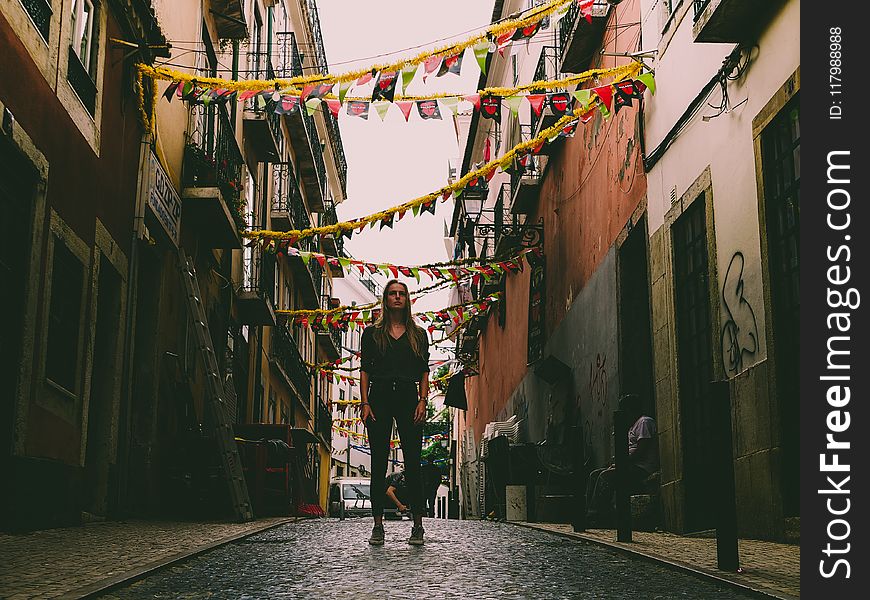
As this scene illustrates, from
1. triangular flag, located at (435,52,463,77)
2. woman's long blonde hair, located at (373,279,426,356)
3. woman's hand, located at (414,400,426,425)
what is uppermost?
triangular flag, located at (435,52,463,77)

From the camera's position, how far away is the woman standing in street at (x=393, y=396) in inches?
287

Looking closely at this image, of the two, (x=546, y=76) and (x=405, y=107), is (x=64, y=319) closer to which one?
(x=405, y=107)

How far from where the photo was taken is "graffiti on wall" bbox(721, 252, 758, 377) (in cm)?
802

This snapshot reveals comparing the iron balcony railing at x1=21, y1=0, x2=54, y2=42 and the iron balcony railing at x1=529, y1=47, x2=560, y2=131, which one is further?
the iron balcony railing at x1=529, y1=47, x2=560, y2=131

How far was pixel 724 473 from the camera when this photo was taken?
5461 mm

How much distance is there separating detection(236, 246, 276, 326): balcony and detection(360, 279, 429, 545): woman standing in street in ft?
34.6

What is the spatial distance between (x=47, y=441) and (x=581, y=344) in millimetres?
7981

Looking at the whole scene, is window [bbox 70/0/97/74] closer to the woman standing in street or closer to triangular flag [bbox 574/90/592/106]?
the woman standing in street

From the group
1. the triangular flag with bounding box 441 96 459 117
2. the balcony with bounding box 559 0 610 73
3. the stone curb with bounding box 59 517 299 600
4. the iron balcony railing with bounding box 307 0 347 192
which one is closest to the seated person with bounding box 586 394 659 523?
the triangular flag with bounding box 441 96 459 117

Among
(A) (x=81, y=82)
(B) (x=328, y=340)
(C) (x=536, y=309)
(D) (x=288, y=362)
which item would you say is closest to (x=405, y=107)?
(A) (x=81, y=82)

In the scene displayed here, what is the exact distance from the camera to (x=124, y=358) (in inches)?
435

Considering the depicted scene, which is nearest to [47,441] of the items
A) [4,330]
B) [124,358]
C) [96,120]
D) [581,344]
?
[4,330]

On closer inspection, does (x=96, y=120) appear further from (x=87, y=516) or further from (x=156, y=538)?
(x=156, y=538)

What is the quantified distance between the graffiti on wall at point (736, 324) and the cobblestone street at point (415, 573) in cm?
198
